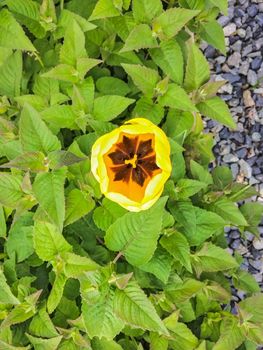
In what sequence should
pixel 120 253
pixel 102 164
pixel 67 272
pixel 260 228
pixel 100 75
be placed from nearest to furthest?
pixel 102 164 < pixel 67 272 < pixel 120 253 < pixel 100 75 < pixel 260 228

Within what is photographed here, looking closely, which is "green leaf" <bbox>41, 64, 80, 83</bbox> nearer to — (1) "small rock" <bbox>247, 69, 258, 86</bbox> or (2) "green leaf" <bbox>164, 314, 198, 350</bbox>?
(2) "green leaf" <bbox>164, 314, 198, 350</bbox>

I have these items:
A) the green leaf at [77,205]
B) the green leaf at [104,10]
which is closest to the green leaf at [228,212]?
the green leaf at [77,205]

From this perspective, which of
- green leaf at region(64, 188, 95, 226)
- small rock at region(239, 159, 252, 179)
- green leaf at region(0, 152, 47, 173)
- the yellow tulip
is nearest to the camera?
the yellow tulip

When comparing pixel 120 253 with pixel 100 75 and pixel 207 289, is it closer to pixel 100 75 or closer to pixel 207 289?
pixel 207 289

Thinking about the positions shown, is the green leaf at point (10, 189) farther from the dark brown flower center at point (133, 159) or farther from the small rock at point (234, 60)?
the small rock at point (234, 60)

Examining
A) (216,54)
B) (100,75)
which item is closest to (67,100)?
(100,75)

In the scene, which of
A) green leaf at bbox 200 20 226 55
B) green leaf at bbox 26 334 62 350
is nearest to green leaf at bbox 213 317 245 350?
green leaf at bbox 26 334 62 350
